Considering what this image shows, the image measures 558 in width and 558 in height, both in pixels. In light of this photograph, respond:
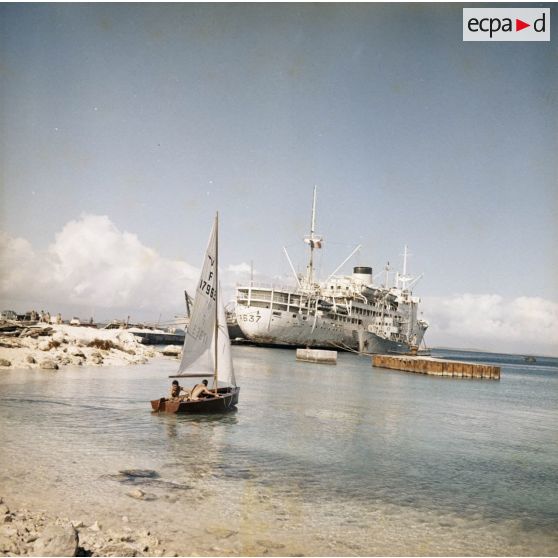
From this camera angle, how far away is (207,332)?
820 inches

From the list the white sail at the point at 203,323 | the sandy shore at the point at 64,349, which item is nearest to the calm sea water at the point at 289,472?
the white sail at the point at 203,323

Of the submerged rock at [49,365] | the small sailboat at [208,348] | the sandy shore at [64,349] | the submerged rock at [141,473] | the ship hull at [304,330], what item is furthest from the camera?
the ship hull at [304,330]

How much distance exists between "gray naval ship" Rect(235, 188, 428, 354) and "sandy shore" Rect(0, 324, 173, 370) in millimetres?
33791

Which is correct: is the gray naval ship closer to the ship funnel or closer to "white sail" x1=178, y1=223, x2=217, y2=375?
the ship funnel

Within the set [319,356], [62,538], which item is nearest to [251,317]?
[319,356]

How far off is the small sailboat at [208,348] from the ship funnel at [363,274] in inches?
3369

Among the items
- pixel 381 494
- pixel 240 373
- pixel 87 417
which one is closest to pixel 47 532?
pixel 381 494

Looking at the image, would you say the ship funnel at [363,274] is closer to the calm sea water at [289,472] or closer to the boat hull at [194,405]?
the calm sea water at [289,472]

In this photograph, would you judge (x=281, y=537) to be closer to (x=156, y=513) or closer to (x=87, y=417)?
(x=156, y=513)

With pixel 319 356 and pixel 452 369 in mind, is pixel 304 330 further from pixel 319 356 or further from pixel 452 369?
pixel 452 369

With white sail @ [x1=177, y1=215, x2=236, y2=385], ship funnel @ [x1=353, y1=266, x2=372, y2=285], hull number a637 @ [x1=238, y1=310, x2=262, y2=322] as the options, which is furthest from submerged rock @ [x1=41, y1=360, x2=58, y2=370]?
ship funnel @ [x1=353, y1=266, x2=372, y2=285]

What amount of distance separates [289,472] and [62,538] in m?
7.09

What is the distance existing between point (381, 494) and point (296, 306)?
246ft

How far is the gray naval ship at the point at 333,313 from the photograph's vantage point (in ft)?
280
